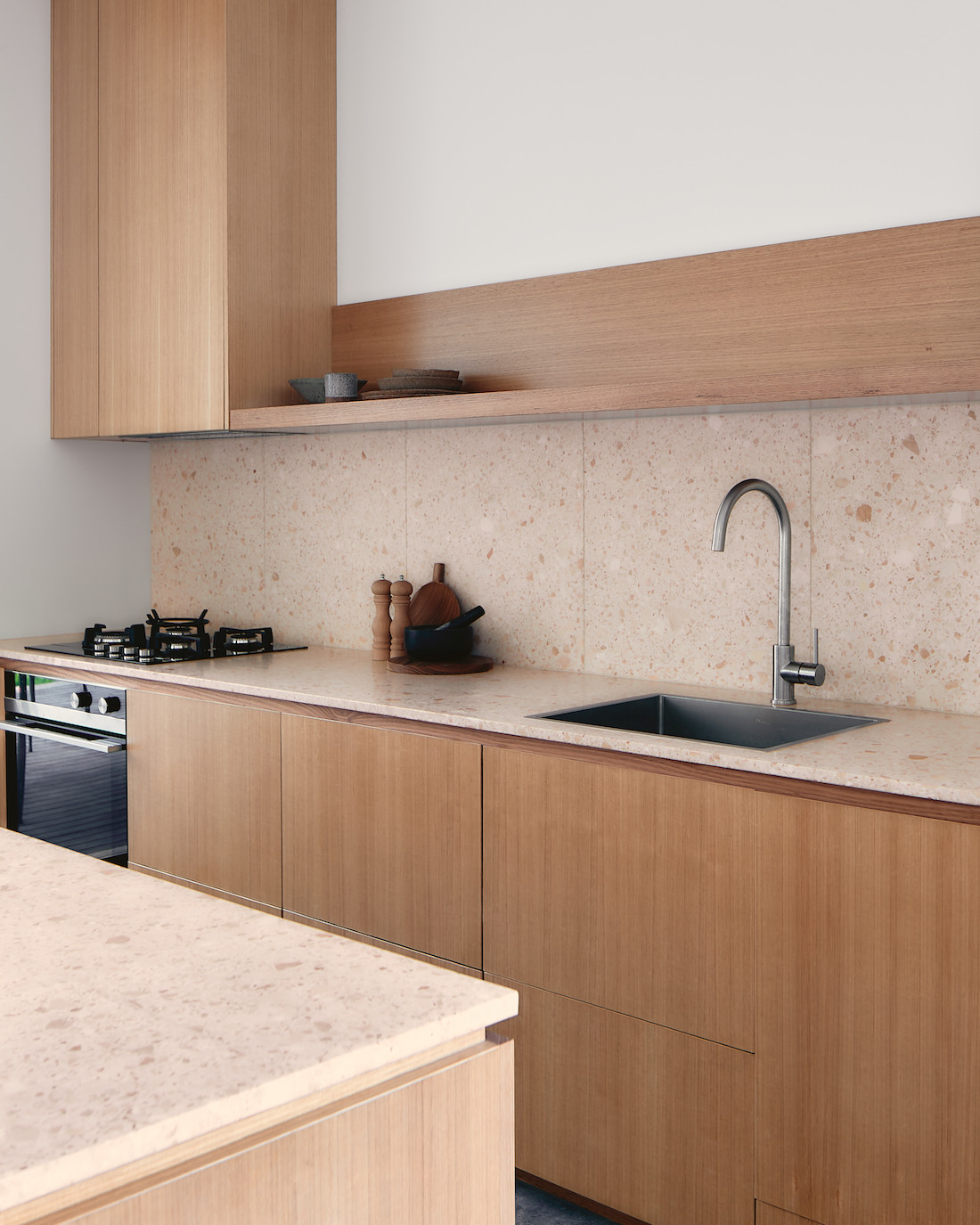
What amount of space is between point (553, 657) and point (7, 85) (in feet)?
8.22

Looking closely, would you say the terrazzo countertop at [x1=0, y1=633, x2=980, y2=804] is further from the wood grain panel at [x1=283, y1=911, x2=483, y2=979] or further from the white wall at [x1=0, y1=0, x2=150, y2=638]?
the wood grain panel at [x1=283, y1=911, x2=483, y2=979]

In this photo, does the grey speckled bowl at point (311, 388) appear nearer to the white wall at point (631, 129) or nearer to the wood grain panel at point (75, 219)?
the white wall at point (631, 129)

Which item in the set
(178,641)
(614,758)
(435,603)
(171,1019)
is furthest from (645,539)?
(171,1019)

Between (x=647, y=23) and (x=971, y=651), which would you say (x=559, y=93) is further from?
(x=971, y=651)

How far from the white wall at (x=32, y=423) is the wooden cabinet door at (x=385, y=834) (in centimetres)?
153

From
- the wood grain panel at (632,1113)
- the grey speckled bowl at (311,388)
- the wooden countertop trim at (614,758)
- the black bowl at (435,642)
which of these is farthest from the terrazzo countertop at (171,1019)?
the grey speckled bowl at (311,388)

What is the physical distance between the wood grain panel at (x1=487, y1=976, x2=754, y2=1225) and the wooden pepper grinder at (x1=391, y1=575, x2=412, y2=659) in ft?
3.50

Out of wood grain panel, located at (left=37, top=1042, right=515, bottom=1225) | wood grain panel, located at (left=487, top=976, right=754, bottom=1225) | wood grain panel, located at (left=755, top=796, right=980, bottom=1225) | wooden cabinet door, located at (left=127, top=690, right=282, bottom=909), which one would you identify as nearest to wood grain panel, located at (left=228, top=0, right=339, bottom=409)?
wooden cabinet door, located at (left=127, top=690, right=282, bottom=909)

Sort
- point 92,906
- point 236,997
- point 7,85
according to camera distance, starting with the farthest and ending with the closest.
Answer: point 7,85 → point 92,906 → point 236,997

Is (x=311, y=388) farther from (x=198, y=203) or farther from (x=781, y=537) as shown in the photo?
(x=781, y=537)

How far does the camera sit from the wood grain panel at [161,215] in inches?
121

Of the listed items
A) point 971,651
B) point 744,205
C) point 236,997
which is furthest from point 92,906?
point 744,205

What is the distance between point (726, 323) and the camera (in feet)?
7.98

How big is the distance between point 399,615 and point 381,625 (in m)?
0.08
